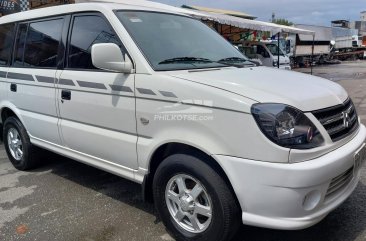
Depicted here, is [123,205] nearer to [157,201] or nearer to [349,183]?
[157,201]

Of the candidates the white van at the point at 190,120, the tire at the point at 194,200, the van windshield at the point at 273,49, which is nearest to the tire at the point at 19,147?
the white van at the point at 190,120

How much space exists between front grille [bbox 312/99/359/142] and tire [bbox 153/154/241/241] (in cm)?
84

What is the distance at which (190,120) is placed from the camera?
2.94m

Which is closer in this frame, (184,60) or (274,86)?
(274,86)

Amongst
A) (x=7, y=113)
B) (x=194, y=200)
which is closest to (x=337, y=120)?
(x=194, y=200)

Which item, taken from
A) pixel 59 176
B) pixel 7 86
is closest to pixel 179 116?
pixel 59 176

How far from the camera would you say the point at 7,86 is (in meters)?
5.04

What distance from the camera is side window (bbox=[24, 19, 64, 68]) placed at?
429cm

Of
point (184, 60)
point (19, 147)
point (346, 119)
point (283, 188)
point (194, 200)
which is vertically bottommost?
point (19, 147)

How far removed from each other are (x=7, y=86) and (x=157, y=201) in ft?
9.45

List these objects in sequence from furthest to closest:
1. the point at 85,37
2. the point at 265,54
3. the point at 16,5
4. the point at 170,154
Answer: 1. the point at 265,54
2. the point at 16,5
3. the point at 85,37
4. the point at 170,154

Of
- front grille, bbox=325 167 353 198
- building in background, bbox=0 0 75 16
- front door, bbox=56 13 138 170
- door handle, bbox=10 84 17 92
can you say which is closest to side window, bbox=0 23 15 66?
door handle, bbox=10 84 17 92

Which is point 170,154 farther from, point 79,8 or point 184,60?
point 79,8

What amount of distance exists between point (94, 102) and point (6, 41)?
2.32 meters
